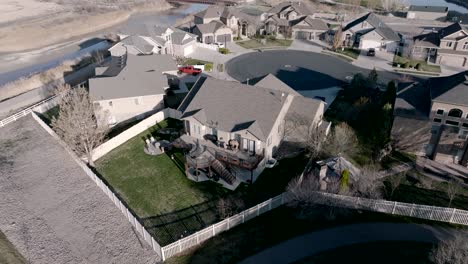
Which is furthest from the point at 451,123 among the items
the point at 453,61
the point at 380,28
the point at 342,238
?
the point at 380,28

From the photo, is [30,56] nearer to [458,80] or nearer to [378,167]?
[378,167]

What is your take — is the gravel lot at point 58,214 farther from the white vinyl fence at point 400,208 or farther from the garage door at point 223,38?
the garage door at point 223,38

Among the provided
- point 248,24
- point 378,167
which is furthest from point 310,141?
point 248,24

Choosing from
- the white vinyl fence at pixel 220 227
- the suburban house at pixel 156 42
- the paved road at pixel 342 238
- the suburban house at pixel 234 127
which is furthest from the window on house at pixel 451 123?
the suburban house at pixel 156 42

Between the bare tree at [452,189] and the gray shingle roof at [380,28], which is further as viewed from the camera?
the gray shingle roof at [380,28]

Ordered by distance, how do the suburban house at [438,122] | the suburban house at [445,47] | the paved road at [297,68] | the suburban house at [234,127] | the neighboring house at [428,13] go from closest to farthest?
the suburban house at [234,127], the suburban house at [438,122], the paved road at [297,68], the suburban house at [445,47], the neighboring house at [428,13]

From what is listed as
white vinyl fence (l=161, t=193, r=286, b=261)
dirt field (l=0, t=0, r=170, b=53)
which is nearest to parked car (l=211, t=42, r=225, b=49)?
dirt field (l=0, t=0, r=170, b=53)

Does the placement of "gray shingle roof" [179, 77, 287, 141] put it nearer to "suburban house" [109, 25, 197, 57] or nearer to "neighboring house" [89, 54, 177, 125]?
"neighboring house" [89, 54, 177, 125]
